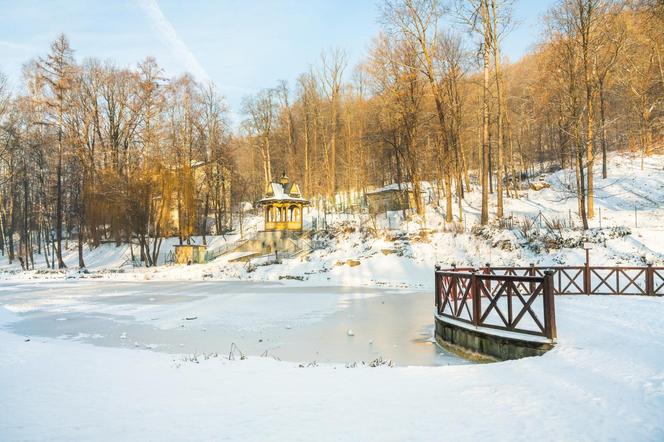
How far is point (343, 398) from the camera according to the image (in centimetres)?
525

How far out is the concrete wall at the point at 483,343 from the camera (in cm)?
752

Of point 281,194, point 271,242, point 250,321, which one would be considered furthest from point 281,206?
point 250,321

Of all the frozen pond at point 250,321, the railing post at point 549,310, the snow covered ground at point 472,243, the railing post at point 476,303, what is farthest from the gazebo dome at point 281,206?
the railing post at point 549,310

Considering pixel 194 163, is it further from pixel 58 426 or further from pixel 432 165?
pixel 58 426

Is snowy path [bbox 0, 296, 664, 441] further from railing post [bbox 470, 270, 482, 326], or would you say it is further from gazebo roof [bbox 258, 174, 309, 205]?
gazebo roof [bbox 258, 174, 309, 205]

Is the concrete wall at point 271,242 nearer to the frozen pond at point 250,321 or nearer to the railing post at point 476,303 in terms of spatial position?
the frozen pond at point 250,321

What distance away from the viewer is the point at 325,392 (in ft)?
18.1

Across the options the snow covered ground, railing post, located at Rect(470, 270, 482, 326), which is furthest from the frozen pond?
the snow covered ground

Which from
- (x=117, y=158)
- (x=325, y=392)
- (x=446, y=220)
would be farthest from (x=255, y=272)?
(x=325, y=392)

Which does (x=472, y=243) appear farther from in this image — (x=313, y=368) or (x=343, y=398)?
(x=343, y=398)

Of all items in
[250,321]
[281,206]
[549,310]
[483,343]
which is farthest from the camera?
[281,206]

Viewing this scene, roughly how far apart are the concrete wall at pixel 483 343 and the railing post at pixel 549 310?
193 mm

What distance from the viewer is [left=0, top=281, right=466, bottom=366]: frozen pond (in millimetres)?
9258

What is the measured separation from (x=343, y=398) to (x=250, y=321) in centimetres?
778
